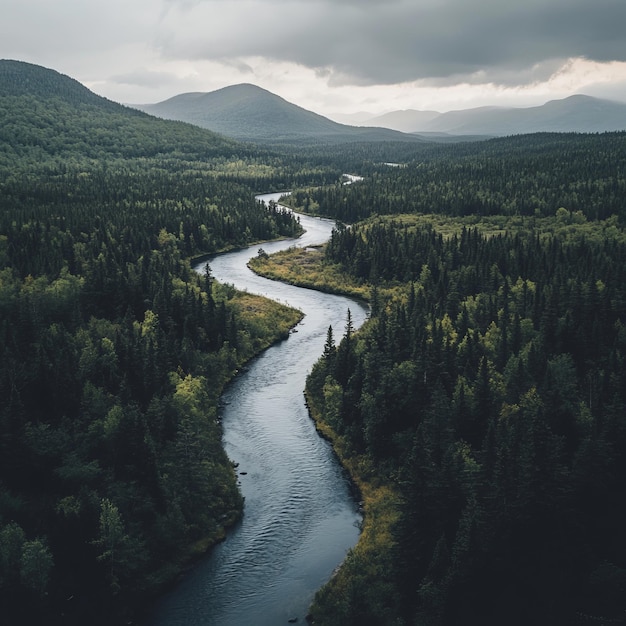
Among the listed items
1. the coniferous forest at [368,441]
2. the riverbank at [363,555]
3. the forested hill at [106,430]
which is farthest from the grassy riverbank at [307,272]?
the riverbank at [363,555]

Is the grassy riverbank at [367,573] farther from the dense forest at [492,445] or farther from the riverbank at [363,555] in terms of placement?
the dense forest at [492,445]

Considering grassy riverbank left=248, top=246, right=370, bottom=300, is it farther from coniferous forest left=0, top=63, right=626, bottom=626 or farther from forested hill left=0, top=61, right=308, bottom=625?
coniferous forest left=0, top=63, right=626, bottom=626

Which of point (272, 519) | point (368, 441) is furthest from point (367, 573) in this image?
point (368, 441)

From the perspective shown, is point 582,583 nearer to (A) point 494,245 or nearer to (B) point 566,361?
(B) point 566,361

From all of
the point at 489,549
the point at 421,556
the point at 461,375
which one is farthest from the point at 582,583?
the point at 461,375

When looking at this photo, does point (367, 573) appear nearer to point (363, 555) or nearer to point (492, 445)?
point (363, 555)

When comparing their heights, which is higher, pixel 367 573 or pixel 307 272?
pixel 307 272

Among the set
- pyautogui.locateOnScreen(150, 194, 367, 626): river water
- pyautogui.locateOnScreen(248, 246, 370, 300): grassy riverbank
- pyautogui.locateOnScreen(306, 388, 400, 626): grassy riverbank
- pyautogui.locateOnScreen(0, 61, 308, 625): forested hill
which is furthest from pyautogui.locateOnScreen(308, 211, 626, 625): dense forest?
pyautogui.locateOnScreen(248, 246, 370, 300): grassy riverbank
